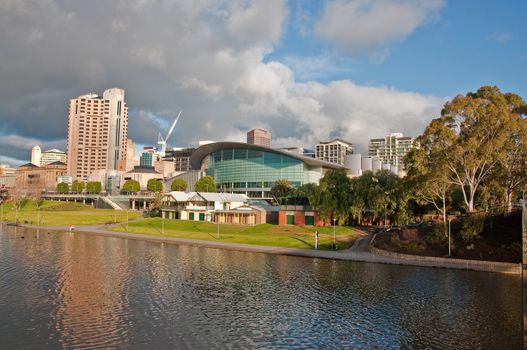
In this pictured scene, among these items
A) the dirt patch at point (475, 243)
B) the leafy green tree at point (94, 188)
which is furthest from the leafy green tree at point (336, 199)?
the leafy green tree at point (94, 188)

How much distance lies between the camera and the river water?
71.2ft

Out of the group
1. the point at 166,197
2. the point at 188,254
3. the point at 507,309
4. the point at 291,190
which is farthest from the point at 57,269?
the point at 291,190

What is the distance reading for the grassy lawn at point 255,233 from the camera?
59.4 m

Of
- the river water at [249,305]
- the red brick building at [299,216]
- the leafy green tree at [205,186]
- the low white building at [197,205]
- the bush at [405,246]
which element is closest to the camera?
the river water at [249,305]

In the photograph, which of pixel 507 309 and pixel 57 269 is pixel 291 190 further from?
pixel 507 309

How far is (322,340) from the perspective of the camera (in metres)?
21.9

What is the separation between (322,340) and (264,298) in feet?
28.3

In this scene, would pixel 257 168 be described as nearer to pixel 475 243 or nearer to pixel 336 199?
pixel 336 199

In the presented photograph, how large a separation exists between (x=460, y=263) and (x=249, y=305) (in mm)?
25202

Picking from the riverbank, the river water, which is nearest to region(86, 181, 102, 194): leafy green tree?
the riverbank

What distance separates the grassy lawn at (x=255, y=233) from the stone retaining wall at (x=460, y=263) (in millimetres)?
10647

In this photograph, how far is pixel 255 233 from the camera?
71938 mm

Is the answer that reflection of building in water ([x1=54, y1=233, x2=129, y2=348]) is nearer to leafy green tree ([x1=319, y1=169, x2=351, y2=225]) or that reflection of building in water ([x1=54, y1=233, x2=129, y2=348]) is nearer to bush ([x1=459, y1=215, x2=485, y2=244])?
bush ([x1=459, y1=215, x2=485, y2=244])

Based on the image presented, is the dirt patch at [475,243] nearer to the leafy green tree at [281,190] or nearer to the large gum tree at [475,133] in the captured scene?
the large gum tree at [475,133]
